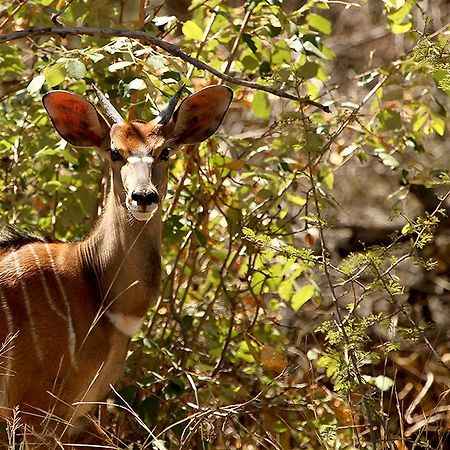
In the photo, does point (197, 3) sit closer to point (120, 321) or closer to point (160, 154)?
point (160, 154)

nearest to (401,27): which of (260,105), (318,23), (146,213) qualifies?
(318,23)

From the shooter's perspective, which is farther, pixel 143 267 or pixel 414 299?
pixel 414 299

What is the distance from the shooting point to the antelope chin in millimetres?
3820

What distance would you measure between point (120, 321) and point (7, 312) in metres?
0.42

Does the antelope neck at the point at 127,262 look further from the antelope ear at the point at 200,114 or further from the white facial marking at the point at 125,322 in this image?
the antelope ear at the point at 200,114

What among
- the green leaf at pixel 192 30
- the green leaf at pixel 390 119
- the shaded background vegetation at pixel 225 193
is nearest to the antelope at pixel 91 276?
the shaded background vegetation at pixel 225 193

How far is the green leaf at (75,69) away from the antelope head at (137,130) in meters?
0.29

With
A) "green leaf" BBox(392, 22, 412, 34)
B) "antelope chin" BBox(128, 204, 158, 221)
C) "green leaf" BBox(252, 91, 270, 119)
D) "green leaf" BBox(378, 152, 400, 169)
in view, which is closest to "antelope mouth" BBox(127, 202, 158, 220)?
"antelope chin" BBox(128, 204, 158, 221)

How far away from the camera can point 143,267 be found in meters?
4.15

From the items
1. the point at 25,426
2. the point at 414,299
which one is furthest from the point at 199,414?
the point at 414,299

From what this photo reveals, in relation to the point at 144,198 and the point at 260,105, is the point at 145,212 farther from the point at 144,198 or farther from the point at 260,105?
the point at 260,105

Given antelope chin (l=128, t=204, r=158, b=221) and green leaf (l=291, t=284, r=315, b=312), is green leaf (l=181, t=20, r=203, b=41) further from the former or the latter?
green leaf (l=291, t=284, r=315, b=312)

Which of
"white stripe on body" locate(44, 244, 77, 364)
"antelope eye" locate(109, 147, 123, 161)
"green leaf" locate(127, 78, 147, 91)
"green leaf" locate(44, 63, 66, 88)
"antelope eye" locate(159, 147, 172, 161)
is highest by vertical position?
"green leaf" locate(44, 63, 66, 88)

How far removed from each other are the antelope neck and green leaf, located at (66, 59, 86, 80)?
1.69 ft
